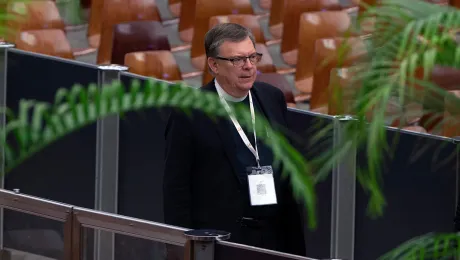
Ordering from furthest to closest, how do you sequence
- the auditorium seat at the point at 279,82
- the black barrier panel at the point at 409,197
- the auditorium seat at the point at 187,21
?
the auditorium seat at the point at 187,21 → the auditorium seat at the point at 279,82 → the black barrier panel at the point at 409,197

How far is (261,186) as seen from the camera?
7.93ft

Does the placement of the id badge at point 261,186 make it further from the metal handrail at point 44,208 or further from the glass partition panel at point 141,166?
the glass partition panel at point 141,166

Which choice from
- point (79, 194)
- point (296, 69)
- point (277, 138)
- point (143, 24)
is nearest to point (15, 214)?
point (79, 194)

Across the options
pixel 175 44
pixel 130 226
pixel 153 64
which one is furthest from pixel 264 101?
pixel 175 44

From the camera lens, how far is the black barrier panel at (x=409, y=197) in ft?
→ 9.63

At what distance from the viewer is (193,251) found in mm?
2031

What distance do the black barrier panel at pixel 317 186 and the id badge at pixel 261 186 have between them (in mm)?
621

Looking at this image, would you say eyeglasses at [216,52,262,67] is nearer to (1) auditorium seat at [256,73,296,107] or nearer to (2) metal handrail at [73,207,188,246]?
(2) metal handrail at [73,207,188,246]

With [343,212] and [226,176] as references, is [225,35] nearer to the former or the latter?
[226,176]

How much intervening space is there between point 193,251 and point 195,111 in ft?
1.53

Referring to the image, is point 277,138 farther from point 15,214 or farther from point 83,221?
point 15,214

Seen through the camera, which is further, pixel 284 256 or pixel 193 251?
pixel 193 251

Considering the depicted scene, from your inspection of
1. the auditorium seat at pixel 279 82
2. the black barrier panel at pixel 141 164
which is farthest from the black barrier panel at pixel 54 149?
the auditorium seat at pixel 279 82

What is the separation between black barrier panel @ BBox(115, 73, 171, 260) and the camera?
3.45m
